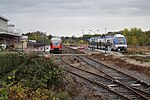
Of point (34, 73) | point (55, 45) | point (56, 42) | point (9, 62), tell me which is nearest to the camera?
point (34, 73)

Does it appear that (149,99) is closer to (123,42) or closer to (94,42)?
(123,42)

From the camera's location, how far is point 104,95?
11867 mm

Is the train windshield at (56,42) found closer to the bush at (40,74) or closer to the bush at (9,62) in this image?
the bush at (9,62)

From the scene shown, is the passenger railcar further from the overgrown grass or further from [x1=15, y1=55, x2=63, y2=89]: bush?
[x1=15, y1=55, x2=63, y2=89]: bush

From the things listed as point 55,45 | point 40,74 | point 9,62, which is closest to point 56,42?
point 55,45

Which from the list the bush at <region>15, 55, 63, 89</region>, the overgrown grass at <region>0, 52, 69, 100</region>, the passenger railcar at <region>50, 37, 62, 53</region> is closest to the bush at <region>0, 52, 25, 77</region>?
the overgrown grass at <region>0, 52, 69, 100</region>

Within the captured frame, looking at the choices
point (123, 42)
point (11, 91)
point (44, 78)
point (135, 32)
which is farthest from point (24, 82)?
point (135, 32)

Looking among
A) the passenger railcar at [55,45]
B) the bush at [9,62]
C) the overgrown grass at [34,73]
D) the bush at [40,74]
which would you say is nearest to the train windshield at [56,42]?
the passenger railcar at [55,45]

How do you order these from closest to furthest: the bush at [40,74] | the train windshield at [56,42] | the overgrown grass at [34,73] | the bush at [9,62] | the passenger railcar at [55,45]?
the overgrown grass at [34,73] → the bush at [40,74] → the bush at [9,62] → the passenger railcar at [55,45] → the train windshield at [56,42]

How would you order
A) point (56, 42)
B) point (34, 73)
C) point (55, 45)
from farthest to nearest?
point (56, 42), point (55, 45), point (34, 73)

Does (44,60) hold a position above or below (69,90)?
above

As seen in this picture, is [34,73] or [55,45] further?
[55,45]

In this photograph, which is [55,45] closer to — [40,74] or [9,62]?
[9,62]

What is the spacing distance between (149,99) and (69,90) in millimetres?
3283
